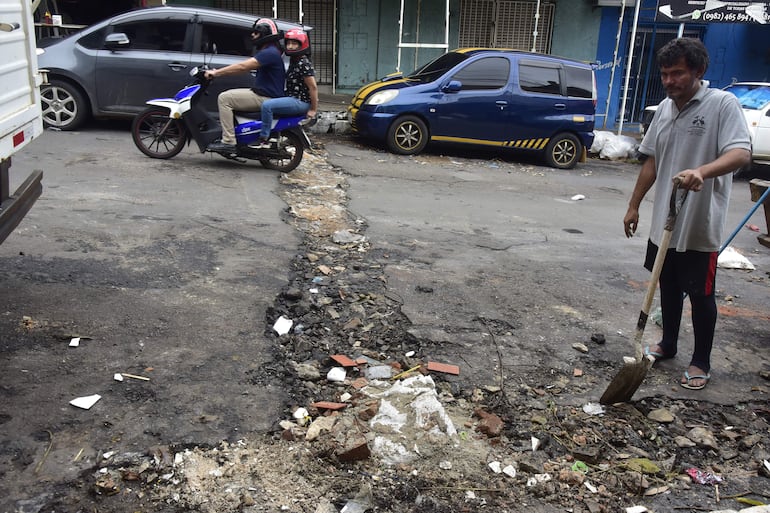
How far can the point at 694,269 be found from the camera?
11.8 ft

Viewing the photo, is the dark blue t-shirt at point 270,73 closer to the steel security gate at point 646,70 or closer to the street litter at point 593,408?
the street litter at point 593,408

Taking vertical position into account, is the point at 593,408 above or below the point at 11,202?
below

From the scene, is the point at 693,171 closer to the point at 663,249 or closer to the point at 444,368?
the point at 663,249

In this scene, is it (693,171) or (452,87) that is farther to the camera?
(452,87)

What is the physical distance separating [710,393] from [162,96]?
8.50 meters

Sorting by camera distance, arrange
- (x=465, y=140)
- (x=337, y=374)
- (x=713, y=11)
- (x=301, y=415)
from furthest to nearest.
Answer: (x=713, y=11)
(x=465, y=140)
(x=337, y=374)
(x=301, y=415)

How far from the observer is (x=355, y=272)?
516cm

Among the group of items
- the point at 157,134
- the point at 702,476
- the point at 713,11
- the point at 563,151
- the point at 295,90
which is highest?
the point at 713,11

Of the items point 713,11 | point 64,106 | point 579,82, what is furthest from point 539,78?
point 64,106

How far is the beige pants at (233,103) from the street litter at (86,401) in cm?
527

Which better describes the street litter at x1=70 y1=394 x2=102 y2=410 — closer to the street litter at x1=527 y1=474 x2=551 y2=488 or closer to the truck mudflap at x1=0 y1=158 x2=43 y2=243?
the truck mudflap at x1=0 y1=158 x2=43 y2=243

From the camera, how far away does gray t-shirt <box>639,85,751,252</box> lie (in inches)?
130

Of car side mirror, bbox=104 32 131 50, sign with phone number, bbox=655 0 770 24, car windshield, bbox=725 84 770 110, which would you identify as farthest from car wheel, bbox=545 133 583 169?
car side mirror, bbox=104 32 131 50

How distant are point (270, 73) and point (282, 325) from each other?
4533 mm
